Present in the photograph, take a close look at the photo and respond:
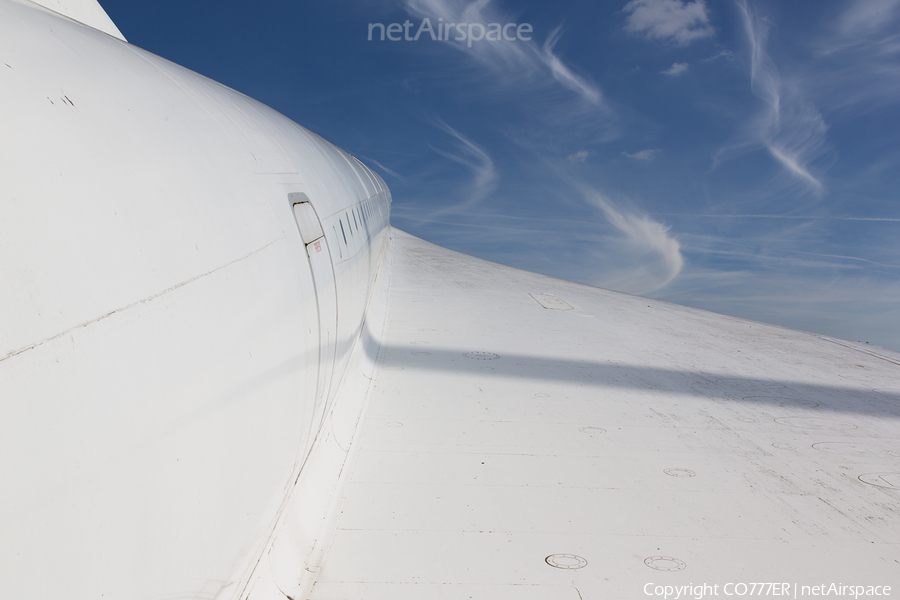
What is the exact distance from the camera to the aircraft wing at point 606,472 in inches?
98.6

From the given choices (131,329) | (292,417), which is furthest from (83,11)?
(131,329)

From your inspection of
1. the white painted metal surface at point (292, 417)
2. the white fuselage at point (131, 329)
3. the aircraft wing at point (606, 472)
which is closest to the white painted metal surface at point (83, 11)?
the white painted metal surface at point (292, 417)

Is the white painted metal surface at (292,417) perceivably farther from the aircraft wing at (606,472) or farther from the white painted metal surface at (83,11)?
the white painted metal surface at (83,11)

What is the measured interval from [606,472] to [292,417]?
208 cm

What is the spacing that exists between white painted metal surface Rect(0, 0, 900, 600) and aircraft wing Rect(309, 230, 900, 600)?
2 centimetres

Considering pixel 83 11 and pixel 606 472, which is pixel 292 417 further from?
pixel 83 11

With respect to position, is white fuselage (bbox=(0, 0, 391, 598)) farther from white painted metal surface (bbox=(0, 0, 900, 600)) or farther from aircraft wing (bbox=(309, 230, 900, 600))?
aircraft wing (bbox=(309, 230, 900, 600))

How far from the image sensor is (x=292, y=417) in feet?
7.25

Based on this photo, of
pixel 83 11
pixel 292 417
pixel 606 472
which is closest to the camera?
pixel 292 417

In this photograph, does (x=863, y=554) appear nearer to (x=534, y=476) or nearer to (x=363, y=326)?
(x=534, y=476)

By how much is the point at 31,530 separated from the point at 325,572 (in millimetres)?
1679

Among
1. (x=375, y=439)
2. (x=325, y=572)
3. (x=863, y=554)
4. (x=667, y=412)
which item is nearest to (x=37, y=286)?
(x=325, y=572)

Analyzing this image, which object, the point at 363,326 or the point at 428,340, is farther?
the point at 428,340

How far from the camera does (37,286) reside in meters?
0.97
